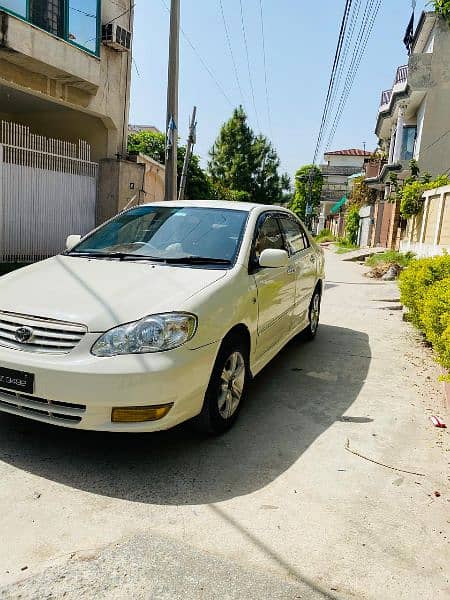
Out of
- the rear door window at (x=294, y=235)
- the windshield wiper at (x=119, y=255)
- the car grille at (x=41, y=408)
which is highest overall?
the rear door window at (x=294, y=235)

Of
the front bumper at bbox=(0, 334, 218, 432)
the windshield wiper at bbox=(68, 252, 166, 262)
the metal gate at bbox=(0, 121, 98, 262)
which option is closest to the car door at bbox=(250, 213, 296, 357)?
the windshield wiper at bbox=(68, 252, 166, 262)

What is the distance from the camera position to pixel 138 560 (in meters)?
2.20

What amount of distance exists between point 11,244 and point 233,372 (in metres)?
8.15

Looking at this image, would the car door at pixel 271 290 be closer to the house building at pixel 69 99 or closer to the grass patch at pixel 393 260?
the house building at pixel 69 99

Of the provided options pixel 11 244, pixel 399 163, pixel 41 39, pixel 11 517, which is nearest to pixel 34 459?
pixel 11 517

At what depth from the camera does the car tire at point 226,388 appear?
10.6ft

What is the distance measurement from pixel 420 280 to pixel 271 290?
311 cm

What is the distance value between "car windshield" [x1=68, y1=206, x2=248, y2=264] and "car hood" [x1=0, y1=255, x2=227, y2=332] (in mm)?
214

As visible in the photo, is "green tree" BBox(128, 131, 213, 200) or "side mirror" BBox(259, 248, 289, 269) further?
"green tree" BBox(128, 131, 213, 200)

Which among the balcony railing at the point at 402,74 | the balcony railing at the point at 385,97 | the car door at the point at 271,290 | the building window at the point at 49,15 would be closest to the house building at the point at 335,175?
the balcony railing at the point at 385,97

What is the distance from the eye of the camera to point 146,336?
112 inches

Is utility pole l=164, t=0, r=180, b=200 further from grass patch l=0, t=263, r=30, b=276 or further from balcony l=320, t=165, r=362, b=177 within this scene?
balcony l=320, t=165, r=362, b=177

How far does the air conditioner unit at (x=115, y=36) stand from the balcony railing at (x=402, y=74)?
16.0 meters

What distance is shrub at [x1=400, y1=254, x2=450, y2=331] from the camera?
6324 mm
